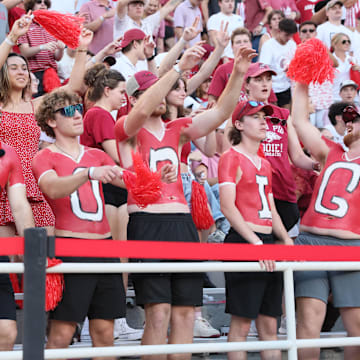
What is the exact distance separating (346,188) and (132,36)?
2.67 metres

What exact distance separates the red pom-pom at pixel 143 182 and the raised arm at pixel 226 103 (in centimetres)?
74

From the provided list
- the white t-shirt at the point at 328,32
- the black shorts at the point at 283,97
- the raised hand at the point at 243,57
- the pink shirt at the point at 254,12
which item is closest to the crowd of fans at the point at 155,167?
the raised hand at the point at 243,57

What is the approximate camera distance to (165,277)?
13.3ft

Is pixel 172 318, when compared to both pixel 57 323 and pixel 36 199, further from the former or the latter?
pixel 36 199

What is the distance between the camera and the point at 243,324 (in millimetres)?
4336

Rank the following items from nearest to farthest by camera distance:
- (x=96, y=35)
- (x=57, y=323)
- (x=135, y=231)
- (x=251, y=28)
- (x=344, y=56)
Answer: (x=57, y=323), (x=135, y=231), (x=96, y=35), (x=344, y=56), (x=251, y=28)

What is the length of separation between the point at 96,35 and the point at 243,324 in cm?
503

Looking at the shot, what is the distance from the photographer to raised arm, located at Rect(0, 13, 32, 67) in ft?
15.5

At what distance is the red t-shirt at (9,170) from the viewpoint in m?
3.99

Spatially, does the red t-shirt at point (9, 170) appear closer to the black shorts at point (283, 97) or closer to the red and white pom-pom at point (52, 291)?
the red and white pom-pom at point (52, 291)

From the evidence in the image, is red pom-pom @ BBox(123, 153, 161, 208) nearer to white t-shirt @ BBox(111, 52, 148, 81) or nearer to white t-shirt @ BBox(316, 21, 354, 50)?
white t-shirt @ BBox(111, 52, 148, 81)

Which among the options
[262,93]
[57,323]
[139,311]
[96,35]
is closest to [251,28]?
[96,35]

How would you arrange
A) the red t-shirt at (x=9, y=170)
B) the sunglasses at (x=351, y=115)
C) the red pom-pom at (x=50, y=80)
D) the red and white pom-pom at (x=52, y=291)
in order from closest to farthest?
1. the red and white pom-pom at (x=52, y=291)
2. the red t-shirt at (x=9, y=170)
3. the sunglasses at (x=351, y=115)
4. the red pom-pom at (x=50, y=80)

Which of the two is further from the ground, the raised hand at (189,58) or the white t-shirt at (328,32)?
the white t-shirt at (328,32)
